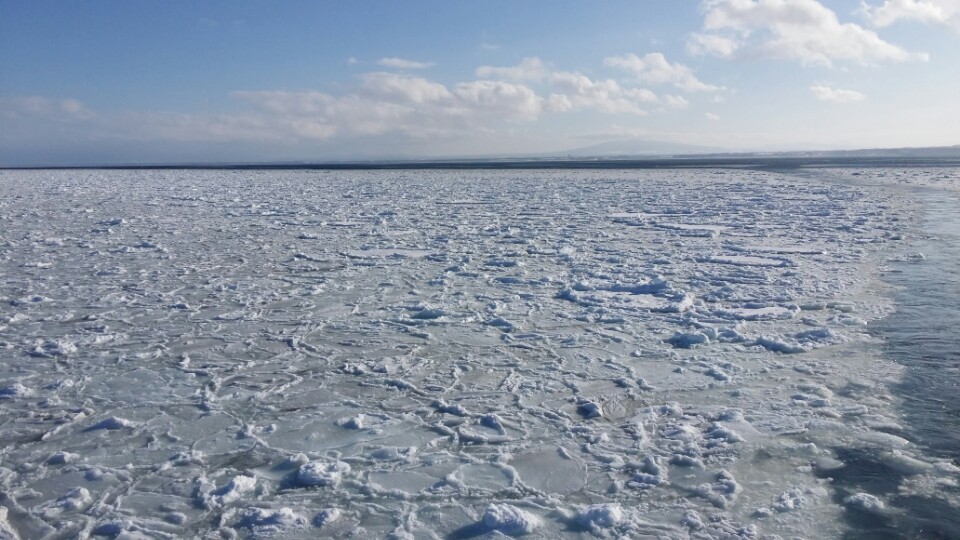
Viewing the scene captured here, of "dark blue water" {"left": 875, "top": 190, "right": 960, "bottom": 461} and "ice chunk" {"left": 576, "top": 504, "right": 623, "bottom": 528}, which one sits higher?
"dark blue water" {"left": 875, "top": 190, "right": 960, "bottom": 461}

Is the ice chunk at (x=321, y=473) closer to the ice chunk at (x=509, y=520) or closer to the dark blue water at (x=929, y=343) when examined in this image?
the ice chunk at (x=509, y=520)

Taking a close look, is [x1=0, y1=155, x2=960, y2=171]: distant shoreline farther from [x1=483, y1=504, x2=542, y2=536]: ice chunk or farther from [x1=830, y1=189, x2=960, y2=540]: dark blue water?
[x1=483, y1=504, x2=542, y2=536]: ice chunk

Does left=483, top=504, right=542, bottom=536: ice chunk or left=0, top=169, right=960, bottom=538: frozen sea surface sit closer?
left=483, top=504, right=542, bottom=536: ice chunk

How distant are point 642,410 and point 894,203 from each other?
51.9ft

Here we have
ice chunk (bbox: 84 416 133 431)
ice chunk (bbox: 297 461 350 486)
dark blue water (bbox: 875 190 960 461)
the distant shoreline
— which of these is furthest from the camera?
the distant shoreline

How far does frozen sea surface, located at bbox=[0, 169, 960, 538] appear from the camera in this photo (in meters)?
2.85

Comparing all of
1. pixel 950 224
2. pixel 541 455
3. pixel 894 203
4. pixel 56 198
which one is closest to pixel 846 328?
pixel 541 455

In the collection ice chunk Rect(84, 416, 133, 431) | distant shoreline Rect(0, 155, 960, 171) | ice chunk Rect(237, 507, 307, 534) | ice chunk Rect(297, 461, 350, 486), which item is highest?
distant shoreline Rect(0, 155, 960, 171)

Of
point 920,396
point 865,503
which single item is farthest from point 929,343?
point 865,503

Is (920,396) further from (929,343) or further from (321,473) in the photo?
(321,473)

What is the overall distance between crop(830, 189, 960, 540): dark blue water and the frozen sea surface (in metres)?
0.03

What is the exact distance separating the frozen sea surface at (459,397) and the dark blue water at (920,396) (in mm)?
27

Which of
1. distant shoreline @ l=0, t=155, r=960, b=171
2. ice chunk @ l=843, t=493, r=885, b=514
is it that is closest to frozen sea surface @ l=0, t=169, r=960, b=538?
ice chunk @ l=843, t=493, r=885, b=514

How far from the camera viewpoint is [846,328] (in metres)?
5.41
